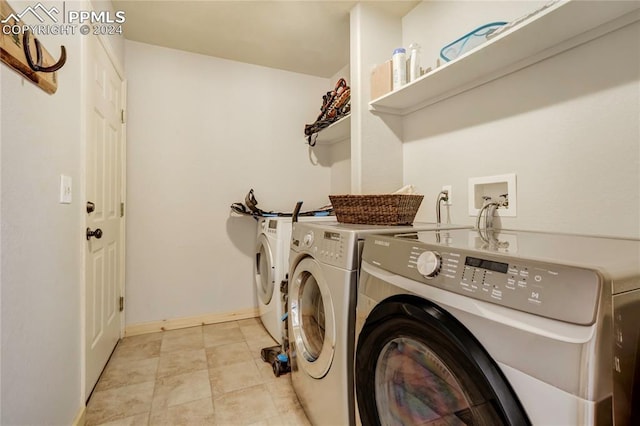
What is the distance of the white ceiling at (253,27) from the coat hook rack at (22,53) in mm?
1304

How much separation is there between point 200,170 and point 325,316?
1945mm

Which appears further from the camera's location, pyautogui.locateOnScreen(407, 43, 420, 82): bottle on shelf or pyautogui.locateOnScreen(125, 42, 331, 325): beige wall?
pyautogui.locateOnScreen(125, 42, 331, 325): beige wall

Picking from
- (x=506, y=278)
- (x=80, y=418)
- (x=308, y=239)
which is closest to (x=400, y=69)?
(x=308, y=239)

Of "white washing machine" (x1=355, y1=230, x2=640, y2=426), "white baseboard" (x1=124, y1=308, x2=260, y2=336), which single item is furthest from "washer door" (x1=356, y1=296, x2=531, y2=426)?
"white baseboard" (x1=124, y1=308, x2=260, y2=336)

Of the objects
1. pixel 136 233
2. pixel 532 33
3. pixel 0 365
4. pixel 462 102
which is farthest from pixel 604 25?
pixel 136 233

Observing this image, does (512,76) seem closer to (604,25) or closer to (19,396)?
(604,25)

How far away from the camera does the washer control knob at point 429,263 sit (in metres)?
0.69

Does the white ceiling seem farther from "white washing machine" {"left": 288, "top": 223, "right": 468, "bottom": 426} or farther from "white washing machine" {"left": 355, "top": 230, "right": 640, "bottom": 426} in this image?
"white washing machine" {"left": 355, "top": 230, "right": 640, "bottom": 426}

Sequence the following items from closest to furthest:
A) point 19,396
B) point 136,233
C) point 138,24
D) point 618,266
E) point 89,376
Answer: point 618,266
point 19,396
point 89,376
point 138,24
point 136,233

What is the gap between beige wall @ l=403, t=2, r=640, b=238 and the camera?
105cm

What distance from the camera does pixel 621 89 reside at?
3.45ft

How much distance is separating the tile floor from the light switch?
1.05 metres

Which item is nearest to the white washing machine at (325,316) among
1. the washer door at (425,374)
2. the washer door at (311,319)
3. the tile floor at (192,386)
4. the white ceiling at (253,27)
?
the washer door at (311,319)

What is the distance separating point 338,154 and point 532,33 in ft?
6.31
